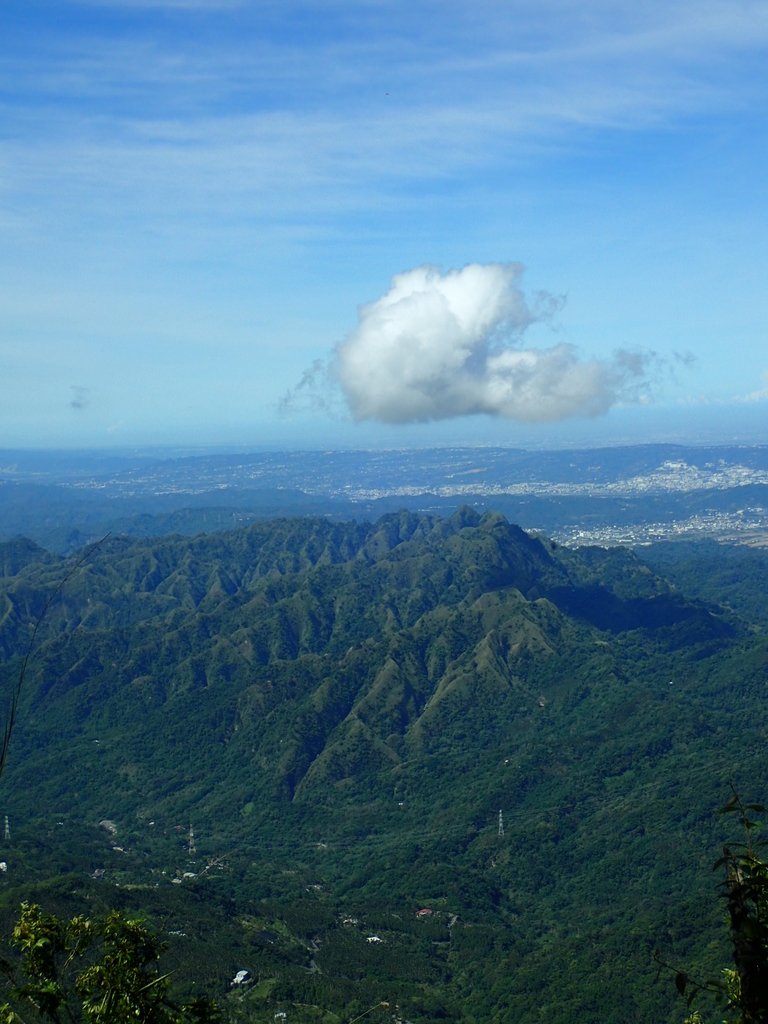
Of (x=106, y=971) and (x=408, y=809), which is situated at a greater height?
(x=106, y=971)

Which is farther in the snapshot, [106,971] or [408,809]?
[408,809]

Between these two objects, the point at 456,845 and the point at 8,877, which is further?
the point at 456,845

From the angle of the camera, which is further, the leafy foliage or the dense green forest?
the dense green forest

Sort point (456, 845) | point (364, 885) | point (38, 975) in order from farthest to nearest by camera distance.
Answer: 1. point (456, 845)
2. point (364, 885)
3. point (38, 975)

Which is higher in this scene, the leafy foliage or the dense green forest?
the leafy foliage

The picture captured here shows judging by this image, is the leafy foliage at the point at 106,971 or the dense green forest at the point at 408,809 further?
the dense green forest at the point at 408,809

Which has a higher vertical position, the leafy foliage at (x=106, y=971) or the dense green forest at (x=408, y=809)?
the leafy foliage at (x=106, y=971)

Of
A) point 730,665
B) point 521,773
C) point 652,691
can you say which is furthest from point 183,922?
point 730,665

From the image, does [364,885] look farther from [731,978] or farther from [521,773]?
[731,978]
